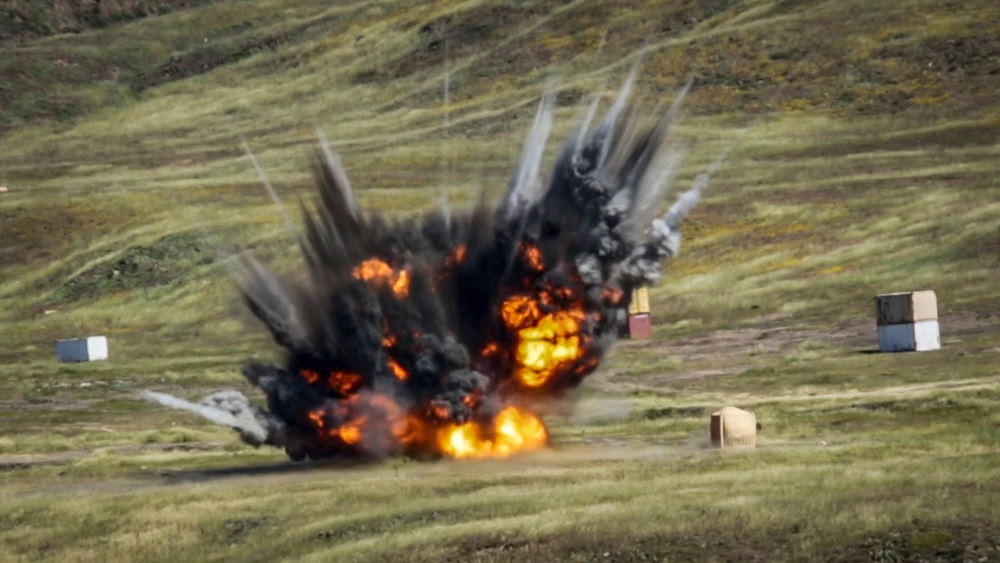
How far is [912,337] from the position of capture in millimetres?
100875

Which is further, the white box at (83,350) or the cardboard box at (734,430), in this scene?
the white box at (83,350)

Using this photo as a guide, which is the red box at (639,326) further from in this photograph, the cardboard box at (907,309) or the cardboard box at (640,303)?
the cardboard box at (907,309)

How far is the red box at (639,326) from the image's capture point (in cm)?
12181

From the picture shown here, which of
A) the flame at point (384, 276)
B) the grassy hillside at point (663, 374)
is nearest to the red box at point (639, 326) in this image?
the grassy hillside at point (663, 374)

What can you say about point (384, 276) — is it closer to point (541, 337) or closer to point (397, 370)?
point (397, 370)

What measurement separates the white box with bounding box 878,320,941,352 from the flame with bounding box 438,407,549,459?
101 feet

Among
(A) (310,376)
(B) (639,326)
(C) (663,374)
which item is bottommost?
(C) (663,374)

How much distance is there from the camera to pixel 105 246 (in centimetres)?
17275

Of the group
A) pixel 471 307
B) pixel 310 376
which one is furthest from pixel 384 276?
pixel 310 376

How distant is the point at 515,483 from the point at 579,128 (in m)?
17.3

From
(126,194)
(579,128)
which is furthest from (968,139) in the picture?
(579,128)

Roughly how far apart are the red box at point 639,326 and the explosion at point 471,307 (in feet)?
→ 149

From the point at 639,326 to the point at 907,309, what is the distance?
23724 mm

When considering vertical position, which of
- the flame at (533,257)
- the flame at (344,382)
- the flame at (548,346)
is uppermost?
the flame at (533,257)
